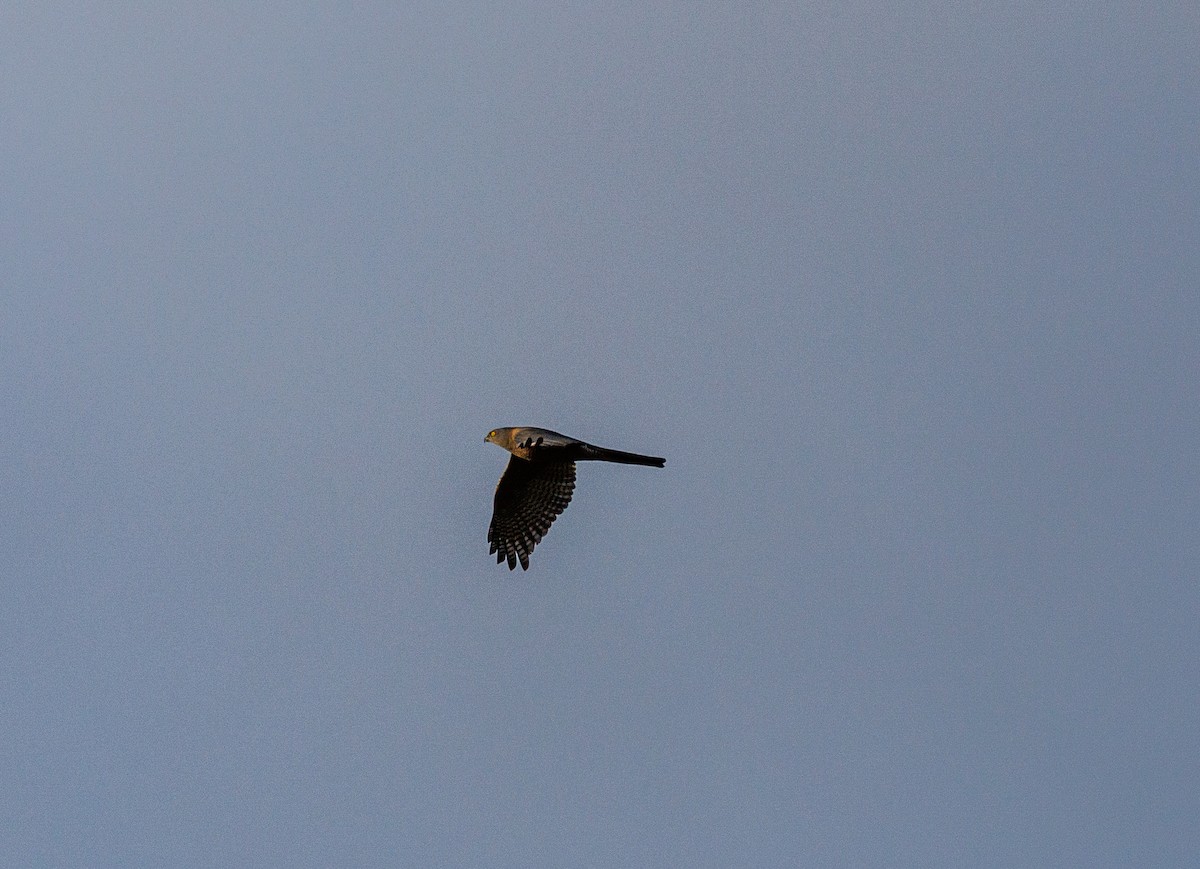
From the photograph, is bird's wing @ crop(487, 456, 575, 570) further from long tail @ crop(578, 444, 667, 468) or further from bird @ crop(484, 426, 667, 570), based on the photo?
long tail @ crop(578, 444, 667, 468)

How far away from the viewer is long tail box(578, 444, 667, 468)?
75.4 ft

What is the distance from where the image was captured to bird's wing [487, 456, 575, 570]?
24.6 metres

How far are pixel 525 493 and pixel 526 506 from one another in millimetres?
262

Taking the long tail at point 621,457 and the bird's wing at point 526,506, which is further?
the bird's wing at point 526,506

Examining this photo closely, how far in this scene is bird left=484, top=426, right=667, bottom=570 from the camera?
2381cm

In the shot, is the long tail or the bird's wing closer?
the long tail

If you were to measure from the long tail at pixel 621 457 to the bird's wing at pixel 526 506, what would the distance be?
1465 millimetres

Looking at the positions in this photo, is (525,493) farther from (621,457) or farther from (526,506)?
(621,457)

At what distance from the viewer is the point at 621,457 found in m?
23.0

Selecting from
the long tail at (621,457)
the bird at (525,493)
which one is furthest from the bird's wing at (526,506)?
the long tail at (621,457)

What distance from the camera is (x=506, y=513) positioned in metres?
25.0

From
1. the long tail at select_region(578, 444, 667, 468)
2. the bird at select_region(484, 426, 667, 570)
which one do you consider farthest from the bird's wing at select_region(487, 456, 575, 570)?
the long tail at select_region(578, 444, 667, 468)

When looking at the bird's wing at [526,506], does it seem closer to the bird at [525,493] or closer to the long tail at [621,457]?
the bird at [525,493]

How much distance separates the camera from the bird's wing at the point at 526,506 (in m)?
24.6
